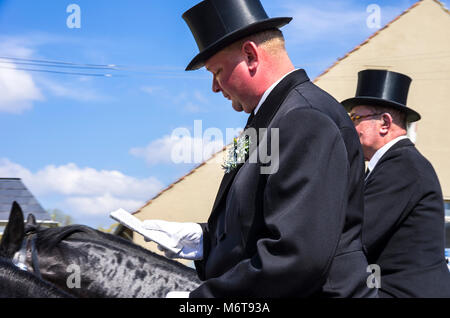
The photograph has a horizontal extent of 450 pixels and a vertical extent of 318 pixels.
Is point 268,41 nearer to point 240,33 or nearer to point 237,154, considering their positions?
point 240,33

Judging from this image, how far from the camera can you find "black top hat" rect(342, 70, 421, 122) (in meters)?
3.88

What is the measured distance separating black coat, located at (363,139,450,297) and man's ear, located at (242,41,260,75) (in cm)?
104

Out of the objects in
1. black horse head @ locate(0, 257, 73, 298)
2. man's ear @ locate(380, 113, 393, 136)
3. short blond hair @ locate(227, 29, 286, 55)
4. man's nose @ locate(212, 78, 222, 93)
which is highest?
man's ear @ locate(380, 113, 393, 136)

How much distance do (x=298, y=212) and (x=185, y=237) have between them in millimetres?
1025

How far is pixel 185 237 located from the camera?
2.75 meters

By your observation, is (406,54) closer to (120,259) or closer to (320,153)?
(120,259)

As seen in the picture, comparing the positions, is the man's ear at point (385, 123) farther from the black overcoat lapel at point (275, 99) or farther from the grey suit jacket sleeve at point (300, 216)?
the grey suit jacket sleeve at point (300, 216)

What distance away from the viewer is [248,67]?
2.22 m

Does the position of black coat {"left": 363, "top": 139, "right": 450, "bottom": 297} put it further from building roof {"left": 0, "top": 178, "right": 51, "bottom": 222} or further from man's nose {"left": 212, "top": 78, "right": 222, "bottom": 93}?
building roof {"left": 0, "top": 178, "right": 51, "bottom": 222}

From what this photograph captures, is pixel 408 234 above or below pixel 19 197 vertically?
below

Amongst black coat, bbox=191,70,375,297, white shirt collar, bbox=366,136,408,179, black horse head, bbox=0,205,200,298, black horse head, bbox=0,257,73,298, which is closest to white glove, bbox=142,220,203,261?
black horse head, bbox=0,205,200,298

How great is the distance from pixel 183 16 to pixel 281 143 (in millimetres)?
929

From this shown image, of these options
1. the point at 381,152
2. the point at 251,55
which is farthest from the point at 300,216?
the point at 381,152
